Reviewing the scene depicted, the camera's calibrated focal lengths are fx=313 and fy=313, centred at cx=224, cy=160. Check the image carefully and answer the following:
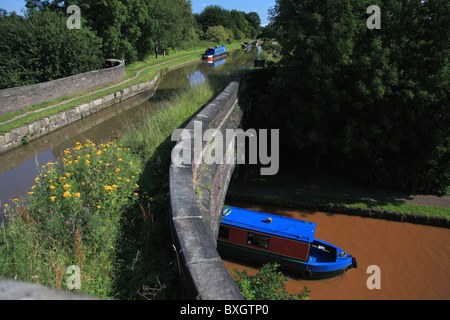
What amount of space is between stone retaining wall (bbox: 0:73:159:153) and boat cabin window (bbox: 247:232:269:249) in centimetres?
980

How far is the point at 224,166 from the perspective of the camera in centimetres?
666

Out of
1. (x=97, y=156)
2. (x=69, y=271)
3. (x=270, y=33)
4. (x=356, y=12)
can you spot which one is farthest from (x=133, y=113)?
(x=69, y=271)

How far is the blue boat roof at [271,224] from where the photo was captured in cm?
842

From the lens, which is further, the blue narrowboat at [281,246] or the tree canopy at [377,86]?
the tree canopy at [377,86]

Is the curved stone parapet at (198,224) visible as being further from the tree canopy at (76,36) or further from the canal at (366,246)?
the tree canopy at (76,36)

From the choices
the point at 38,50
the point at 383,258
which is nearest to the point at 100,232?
the point at 383,258

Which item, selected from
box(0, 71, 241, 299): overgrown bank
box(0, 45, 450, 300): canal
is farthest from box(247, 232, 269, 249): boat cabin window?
box(0, 71, 241, 299): overgrown bank

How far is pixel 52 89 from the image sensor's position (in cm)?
1675

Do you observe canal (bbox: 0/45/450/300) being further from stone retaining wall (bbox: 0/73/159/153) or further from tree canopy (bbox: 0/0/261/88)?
tree canopy (bbox: 0/0/261/88)

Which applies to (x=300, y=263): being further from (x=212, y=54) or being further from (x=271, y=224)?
(x=212, y=54)

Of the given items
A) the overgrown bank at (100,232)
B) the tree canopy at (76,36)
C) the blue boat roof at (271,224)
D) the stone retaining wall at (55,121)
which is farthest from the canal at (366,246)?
the tree canopy at (76,36)

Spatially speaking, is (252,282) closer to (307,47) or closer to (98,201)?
(98,201)

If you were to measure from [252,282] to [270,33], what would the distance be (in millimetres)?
12451
